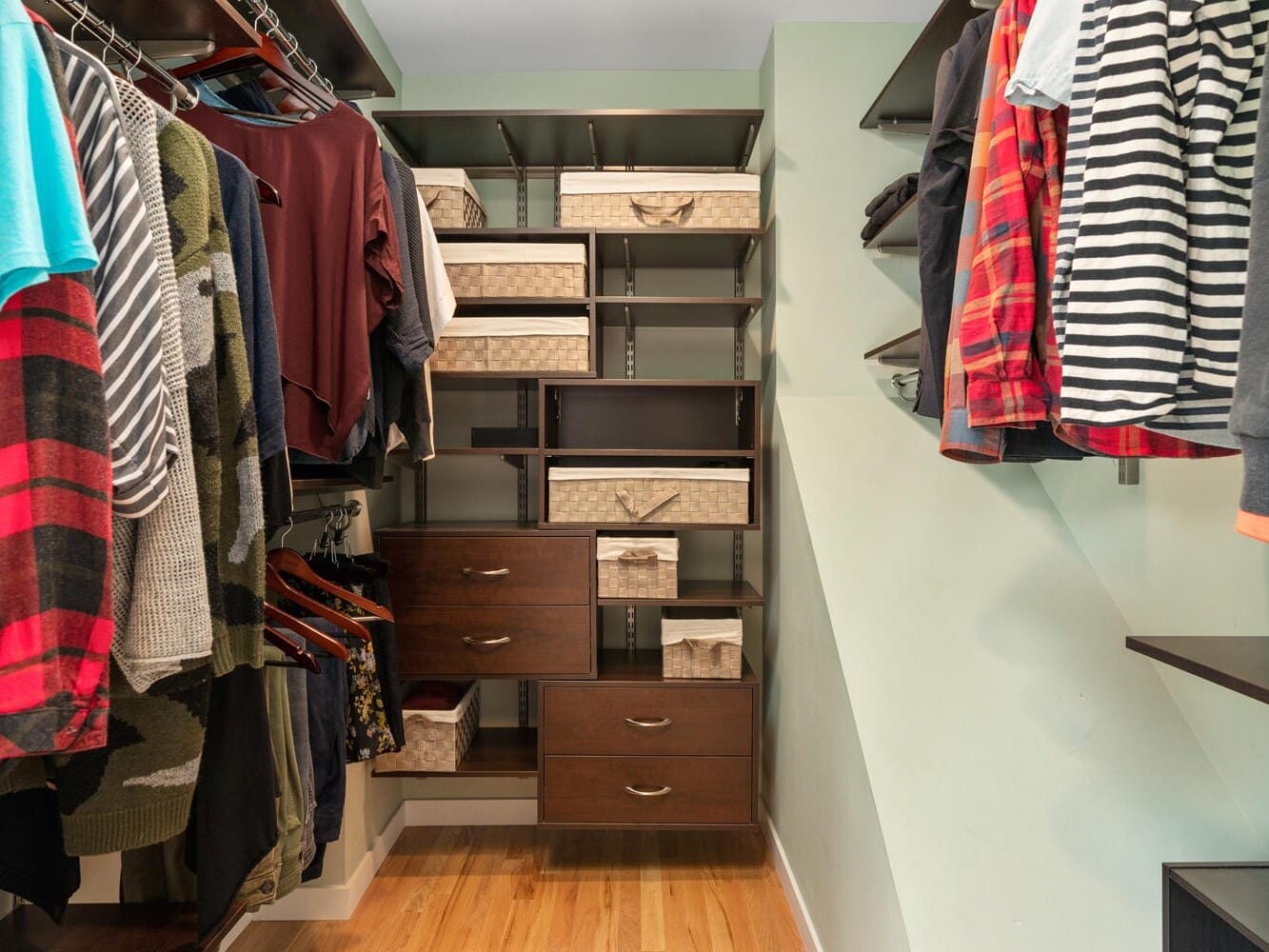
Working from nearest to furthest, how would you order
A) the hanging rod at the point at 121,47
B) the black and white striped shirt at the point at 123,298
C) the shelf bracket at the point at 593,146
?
the black and white striped shirt at the point at 123,298 → the hanging rod at the point at 121,47 → the shelf bracket at the point at 593,146

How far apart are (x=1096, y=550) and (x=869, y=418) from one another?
2.18ft

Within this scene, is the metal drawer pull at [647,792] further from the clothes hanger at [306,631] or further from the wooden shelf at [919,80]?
the wooden shelf at [919,80]

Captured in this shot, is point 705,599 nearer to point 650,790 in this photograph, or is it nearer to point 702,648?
point 702,648

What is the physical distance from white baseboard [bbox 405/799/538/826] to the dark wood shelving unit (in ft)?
2.78

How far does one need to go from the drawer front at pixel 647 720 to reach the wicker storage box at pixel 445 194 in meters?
1.36

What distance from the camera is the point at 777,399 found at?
2330mm

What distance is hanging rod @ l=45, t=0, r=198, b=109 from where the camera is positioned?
1.01m

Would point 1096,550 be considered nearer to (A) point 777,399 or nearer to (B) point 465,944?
(A) point 777,399

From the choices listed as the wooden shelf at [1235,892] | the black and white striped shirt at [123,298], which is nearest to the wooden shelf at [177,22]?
the black and white striped shirt at [123,298]

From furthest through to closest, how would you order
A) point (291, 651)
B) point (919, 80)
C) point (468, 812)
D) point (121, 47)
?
point (468, 812), point (919, 80), point (291, 651), point (121, 47)

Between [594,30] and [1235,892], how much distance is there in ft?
8.20

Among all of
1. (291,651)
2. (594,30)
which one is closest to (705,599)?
(291,651)

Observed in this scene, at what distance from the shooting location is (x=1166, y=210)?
741 millimetres

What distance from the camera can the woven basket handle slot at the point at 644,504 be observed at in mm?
2238
